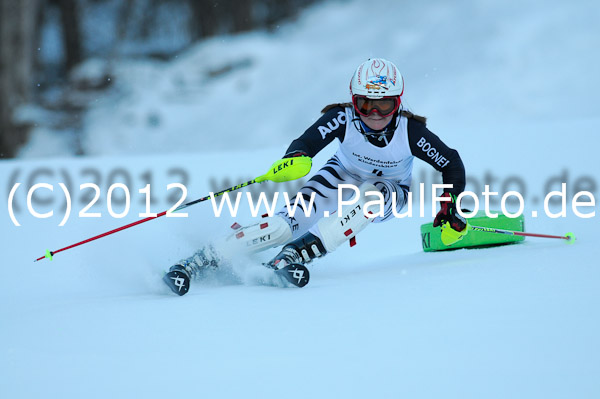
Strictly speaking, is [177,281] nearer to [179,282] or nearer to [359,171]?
[179,282]

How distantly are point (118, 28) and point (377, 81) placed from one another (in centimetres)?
1439

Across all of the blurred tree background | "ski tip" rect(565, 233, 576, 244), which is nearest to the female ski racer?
"ski tip" rect(565, 233, 576, 244)

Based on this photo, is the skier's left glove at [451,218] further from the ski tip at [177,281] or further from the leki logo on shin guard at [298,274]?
the ski tip at [177,281]

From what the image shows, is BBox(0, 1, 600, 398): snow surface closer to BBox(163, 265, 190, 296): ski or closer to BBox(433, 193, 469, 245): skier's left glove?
BBox(163, 265, 190, 296): ski

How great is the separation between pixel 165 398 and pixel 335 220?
6.42 feet

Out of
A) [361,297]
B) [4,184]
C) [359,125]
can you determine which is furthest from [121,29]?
[361,297]

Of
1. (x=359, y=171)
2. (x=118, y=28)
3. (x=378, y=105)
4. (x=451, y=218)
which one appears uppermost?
(x=118, y=28)

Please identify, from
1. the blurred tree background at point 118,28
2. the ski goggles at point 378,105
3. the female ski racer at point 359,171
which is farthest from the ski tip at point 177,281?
the blurred tree background at point 118,28

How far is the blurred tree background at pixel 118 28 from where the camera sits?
54.5ft

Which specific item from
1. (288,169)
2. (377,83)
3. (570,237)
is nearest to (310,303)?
(288,169)

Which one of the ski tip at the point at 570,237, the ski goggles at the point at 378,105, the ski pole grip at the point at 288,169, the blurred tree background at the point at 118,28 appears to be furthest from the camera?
the blurred tree background at the point at 118,28

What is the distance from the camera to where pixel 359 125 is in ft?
13.5

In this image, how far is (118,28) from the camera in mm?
16953

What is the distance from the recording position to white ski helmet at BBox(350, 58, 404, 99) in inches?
152
